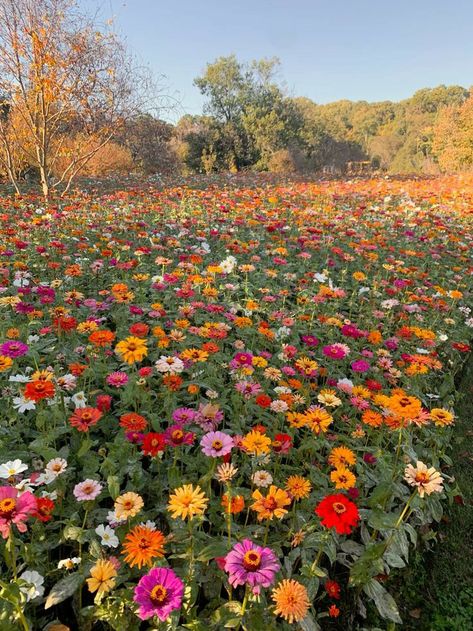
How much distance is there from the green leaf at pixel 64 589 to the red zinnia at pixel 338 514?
82cm

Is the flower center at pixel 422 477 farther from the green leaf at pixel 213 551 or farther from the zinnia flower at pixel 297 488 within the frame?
the green leaf at pixel 213 551

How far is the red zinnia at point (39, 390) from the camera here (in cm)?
165

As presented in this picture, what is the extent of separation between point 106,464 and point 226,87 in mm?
26549

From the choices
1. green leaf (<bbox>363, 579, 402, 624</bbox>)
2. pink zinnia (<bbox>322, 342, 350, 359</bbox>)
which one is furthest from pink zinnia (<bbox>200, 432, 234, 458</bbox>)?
pink zinnia (<bbox>322, 342, 350, 359</bbox>)

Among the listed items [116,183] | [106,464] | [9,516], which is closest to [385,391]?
[106,464]

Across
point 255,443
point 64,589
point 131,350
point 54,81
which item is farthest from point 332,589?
point 54,81

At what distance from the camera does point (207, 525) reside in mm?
1918

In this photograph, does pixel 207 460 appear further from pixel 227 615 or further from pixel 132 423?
pixel 227 615

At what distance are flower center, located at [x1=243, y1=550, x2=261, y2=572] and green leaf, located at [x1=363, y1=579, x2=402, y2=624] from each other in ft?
2.57

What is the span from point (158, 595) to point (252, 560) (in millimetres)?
254

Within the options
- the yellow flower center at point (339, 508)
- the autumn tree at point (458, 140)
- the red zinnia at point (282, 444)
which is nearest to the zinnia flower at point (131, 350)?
the red zinnia at point (282, 444)

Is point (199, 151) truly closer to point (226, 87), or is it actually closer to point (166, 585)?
point (226, 87)

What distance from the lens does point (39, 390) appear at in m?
1.67

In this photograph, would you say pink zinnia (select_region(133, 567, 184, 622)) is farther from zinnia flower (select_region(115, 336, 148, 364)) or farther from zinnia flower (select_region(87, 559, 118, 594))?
zinnia flower (select_region(115, 336, 148, 364))
